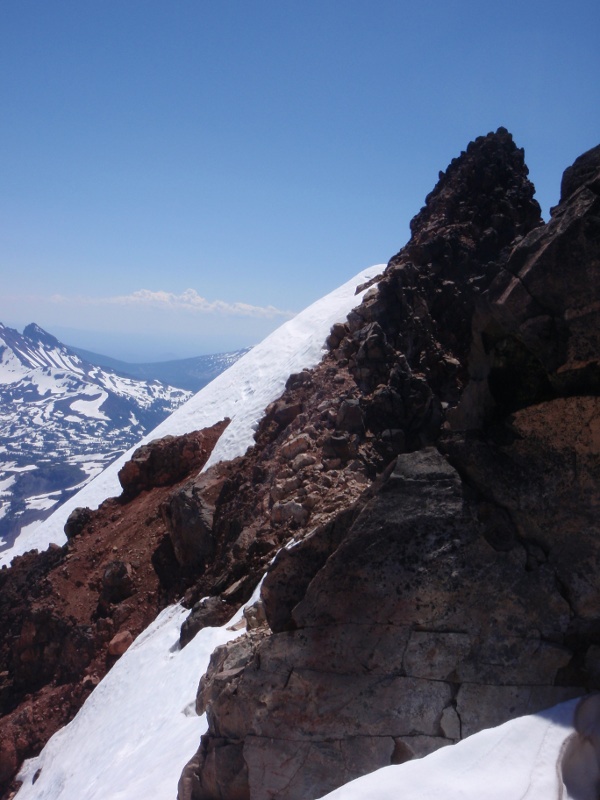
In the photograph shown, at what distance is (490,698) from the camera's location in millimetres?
6066

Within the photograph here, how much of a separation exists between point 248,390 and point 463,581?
19.0 metres

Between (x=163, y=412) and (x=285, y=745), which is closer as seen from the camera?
(x=285, y=745)

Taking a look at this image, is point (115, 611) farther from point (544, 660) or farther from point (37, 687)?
point (544, 660)

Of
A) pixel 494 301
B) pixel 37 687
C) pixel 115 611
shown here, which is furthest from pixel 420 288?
pixel 37 687

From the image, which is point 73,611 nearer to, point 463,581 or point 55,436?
point 463,581

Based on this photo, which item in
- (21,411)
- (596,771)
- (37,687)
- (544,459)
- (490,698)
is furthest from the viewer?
(21,411)

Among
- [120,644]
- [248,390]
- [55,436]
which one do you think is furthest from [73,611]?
[55,436]

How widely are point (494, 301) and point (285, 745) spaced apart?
536 cm

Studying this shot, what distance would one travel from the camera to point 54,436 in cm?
15700

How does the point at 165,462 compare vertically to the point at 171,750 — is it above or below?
above

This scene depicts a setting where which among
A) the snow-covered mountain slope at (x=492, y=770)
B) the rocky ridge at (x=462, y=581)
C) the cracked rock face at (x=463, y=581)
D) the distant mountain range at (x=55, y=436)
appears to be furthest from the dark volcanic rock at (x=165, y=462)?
the distant mountain range at (x=55, y=436)

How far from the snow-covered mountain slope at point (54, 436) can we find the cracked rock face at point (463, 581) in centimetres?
7977

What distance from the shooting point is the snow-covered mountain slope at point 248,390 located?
67.2 ft

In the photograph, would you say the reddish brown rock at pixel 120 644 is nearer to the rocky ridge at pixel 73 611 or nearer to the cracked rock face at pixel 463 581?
the rocky ridge at pixel 73 611
